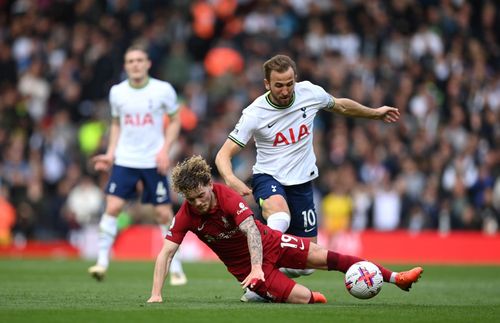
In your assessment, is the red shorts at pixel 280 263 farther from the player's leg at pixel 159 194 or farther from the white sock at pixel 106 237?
the white sock at pixel 106 237

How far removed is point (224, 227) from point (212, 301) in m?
1.07

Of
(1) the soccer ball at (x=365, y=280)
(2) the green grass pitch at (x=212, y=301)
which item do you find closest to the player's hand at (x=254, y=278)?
(2) the green grass pitch at (x=212, y=301)

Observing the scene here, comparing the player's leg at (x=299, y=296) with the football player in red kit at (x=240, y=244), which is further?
the player's leg at (x=299, y=296)

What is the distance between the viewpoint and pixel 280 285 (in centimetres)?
984

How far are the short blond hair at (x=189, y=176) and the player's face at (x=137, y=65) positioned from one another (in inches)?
183

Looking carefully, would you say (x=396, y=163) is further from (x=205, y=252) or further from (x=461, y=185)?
(x=205, y=252)

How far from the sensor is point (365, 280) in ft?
32.1

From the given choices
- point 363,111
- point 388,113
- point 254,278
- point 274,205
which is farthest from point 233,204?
point 388,113

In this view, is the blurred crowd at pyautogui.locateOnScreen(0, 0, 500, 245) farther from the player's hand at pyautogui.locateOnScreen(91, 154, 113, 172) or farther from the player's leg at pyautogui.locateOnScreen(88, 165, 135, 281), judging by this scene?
the player's hand at pyautogui.locateOnScreen(91, 154, 113, 172)

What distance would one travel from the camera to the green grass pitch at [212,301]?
859 centimetres

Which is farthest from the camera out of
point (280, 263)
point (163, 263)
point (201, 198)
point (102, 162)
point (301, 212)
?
point (102, 162)

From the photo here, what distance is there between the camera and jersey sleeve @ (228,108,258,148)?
10.7m

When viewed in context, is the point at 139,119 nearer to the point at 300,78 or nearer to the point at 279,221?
the point at 279,221

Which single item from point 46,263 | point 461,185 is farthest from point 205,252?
point 461,185
